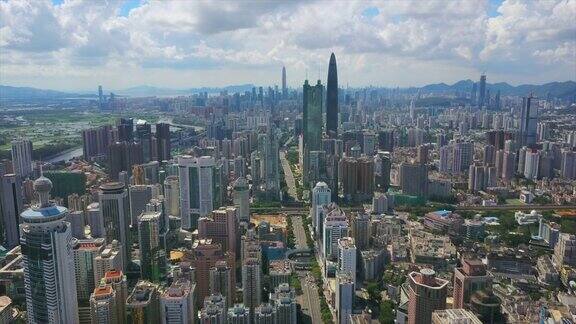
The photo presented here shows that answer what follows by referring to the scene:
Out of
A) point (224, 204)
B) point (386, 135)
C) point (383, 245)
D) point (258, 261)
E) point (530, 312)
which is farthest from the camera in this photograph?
point (386, 135)

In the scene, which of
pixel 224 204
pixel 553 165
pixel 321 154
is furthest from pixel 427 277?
pixel 553 165

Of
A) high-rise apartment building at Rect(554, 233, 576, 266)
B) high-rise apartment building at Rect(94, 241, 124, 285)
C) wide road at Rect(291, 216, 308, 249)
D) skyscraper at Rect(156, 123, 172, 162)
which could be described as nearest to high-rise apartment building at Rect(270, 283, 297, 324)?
high-rise apartment building at Rect(94, 241, 124, 285)

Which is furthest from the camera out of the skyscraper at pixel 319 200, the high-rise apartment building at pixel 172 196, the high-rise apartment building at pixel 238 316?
the high-rise apartment building at pixel 172 196

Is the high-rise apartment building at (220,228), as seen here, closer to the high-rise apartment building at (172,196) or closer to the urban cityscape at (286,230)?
the urban cityscape at (286,230)

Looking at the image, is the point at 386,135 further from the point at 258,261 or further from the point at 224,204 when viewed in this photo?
the point at 258,261

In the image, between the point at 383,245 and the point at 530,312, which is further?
the point at 383,245

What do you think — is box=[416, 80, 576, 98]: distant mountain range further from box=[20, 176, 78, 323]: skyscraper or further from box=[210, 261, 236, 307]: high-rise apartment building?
box=[20, 176, 78, 323]: skyscraper

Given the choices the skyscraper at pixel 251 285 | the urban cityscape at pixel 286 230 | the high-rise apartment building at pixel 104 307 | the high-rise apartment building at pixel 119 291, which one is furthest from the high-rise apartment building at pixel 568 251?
the high-rise apartment building at pixel 104 307
